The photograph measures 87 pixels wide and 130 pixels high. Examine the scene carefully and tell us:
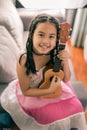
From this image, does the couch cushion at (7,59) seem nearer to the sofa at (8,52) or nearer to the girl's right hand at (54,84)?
the sofa at (8,52)

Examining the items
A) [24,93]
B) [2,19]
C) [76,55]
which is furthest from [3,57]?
[76,55]

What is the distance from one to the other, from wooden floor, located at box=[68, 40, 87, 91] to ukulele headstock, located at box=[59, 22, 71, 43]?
118cm

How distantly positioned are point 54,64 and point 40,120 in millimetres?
262

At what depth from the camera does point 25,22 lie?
2223 millimetres

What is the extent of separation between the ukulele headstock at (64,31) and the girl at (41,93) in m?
0.02

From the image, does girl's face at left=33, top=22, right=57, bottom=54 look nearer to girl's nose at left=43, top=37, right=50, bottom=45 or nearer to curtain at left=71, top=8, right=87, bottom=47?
girl's nose at left=43, top=37, right=50, bottom=45

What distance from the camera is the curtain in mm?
2582

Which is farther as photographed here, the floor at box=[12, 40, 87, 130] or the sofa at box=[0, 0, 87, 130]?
the floor at box=[12, 40, 87, 130]

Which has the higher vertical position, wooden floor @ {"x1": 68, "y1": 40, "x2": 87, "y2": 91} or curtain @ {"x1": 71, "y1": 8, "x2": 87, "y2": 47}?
curtain @ {"x1": 71, "y1": 8, "x2": 87, "y2": 47}

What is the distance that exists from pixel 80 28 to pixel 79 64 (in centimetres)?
43

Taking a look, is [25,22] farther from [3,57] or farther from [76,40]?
[3,57]

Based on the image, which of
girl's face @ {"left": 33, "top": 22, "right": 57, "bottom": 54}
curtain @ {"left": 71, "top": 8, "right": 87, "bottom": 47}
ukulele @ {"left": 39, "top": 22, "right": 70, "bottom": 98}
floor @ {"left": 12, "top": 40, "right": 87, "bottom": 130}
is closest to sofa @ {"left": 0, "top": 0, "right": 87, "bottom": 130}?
ukulele @ {"left": 39, "top": 22, "right": 70, "bottom": 98}

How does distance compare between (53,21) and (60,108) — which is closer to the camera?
(53,21)

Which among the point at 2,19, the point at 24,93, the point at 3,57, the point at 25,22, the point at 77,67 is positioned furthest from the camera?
the point at 77,67
